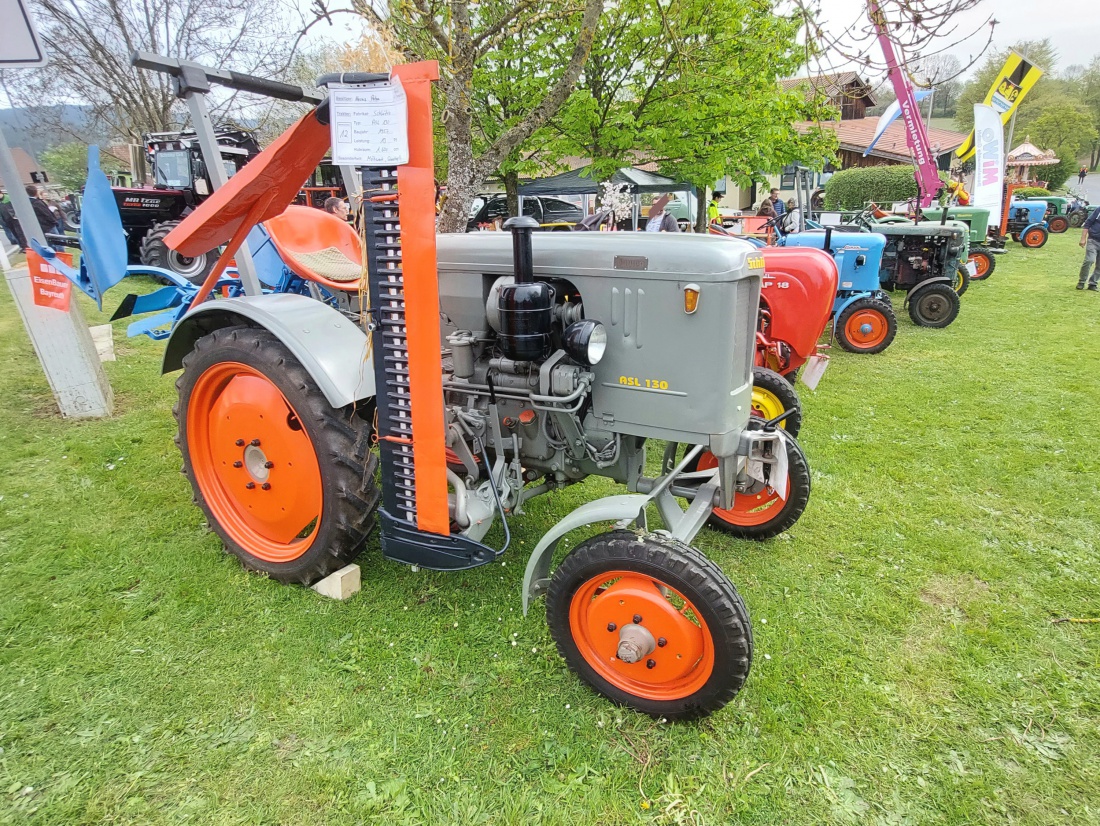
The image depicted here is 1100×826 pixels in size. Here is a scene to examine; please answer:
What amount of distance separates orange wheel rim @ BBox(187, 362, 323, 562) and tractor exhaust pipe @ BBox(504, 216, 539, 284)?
1094 mm

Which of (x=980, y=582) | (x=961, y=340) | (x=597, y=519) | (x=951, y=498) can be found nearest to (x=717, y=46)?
(x=961, y=340)

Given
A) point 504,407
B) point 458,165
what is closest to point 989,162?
point 458,165

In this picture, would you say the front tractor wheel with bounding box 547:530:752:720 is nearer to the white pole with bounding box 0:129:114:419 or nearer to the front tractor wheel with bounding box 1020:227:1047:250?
the white pole with bounding box 0:129:114:419

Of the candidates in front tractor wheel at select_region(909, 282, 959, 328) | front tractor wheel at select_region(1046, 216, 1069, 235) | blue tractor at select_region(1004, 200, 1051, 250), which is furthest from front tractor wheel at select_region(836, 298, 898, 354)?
front tractor wheel at select_region(1046, 216, 1069, 235)

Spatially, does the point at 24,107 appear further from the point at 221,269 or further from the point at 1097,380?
the point at 1097,380

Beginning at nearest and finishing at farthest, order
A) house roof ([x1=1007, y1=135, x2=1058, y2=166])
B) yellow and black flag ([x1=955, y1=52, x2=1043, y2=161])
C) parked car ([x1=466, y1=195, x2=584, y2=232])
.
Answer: parked car ([x1=466, y1=195, x2=584, y2=232]), yellow and black flag ([x1=955, y1=52, x2=1043, y2=161]), house roof ([x1=1007, y1=135, x2=1058, y2=166])

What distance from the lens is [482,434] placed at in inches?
97.8

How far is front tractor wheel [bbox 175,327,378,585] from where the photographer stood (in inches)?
93.0

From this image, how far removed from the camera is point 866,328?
6785 mm

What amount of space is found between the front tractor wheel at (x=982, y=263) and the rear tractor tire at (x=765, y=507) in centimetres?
1076

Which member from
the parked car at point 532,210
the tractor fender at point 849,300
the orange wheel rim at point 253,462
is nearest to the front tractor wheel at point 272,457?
the orange wheel rim at point 253,462

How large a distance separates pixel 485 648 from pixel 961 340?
7155mm

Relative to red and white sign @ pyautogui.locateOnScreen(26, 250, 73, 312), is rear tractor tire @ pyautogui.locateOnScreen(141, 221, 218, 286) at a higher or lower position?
higher

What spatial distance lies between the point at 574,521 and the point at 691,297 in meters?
0.84
